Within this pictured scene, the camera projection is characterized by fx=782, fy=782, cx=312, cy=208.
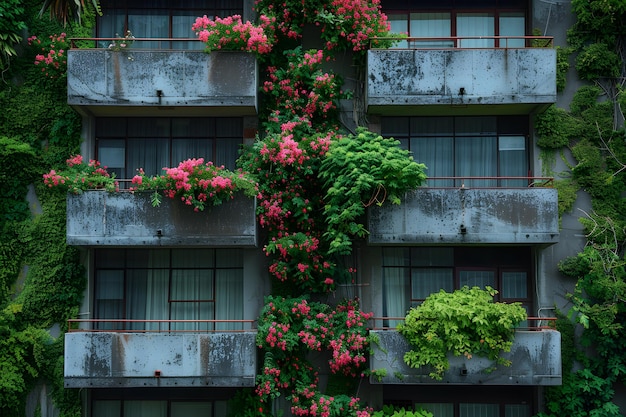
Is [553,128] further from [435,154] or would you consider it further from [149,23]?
[149,23]

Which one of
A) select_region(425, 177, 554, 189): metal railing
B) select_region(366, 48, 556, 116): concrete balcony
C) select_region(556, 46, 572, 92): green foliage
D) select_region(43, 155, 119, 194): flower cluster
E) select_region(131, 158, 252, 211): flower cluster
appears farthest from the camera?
select_region(425, 177, 554, 189): metal railing

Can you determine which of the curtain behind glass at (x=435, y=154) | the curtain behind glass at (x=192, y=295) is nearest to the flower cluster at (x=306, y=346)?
the curtain behind glass at (x=192, y=295)

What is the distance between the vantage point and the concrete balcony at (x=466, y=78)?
19.0m

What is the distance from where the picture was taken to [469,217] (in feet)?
61.0

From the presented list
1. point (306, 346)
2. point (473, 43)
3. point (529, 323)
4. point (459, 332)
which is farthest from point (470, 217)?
point (473, 43)

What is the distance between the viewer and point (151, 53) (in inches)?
746

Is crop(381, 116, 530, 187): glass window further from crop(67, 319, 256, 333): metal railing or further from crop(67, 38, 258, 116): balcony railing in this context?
crop(67, 319, 256, 333): metal railing

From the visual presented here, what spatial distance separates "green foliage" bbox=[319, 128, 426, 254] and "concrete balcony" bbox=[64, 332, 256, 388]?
3395 millimetres

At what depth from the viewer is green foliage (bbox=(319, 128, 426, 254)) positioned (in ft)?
58.6

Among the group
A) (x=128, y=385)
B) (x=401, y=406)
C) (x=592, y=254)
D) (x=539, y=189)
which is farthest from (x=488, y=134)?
(x=128, y=385)

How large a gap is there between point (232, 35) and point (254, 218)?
448 centimetres

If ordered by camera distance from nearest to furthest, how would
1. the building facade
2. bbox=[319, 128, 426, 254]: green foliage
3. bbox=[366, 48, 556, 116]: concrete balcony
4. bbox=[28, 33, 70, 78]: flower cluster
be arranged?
bbox=[319, 128, 426, 254]: green foliage < the building facade < bbox=[366, 48, 556, 116]: concrete balcony < bbox=[28, 33, 70, 78]: flower cluster

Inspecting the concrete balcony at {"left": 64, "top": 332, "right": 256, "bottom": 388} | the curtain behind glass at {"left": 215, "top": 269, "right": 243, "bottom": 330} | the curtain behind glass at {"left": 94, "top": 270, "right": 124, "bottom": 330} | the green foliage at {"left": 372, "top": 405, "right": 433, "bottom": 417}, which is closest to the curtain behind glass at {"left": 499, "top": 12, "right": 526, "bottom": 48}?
the curtain behind glass at {"left": 215, "top": 269, "right": 243, "bottom": 330}

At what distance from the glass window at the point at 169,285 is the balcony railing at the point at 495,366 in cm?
413
